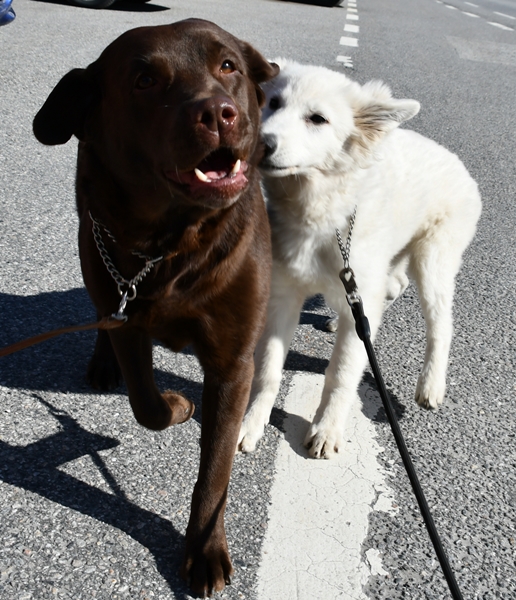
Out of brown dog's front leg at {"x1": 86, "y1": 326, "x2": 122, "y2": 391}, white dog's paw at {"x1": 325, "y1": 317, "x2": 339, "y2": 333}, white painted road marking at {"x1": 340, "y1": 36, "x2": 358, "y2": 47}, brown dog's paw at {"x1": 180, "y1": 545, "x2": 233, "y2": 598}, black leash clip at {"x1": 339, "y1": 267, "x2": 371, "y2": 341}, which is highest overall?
black leash clip at {"x1": 339, "y1": 267, "x2": 371, "y2": 341}

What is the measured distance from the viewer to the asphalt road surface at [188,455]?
7.20 feet

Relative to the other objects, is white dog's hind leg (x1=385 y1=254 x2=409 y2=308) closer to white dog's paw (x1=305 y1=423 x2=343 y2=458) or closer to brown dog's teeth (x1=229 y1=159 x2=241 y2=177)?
white dog's paw (x1=305 y1=423 x2=343 y2=458)

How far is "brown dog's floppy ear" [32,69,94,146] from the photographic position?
2.21 metres

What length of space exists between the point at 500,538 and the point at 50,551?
4.90ft

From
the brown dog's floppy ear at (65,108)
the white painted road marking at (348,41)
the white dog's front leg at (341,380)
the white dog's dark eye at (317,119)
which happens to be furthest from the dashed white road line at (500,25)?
the brown dog's floppy ear at (65,108)

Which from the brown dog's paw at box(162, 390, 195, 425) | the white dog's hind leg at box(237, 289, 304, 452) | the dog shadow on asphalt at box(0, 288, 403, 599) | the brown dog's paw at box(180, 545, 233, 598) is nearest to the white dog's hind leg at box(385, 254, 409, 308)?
the dog shadow on asphalt at box(0, 288, 403, 599)

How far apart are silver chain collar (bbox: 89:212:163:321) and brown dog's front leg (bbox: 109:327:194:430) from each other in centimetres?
16

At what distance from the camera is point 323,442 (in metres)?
2.82

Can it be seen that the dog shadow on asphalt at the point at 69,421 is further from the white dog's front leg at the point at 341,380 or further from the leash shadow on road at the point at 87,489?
the white dog's front leg at the point at 341,380

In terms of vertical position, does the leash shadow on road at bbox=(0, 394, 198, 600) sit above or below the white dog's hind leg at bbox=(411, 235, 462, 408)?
below

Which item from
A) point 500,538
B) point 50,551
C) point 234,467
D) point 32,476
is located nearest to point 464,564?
point 500,538

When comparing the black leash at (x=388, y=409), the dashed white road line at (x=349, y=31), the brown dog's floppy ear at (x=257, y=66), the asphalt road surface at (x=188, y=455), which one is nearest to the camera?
the black leash at (x=388, y=409)

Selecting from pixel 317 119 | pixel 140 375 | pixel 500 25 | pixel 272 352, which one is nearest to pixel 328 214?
pixel 317 119

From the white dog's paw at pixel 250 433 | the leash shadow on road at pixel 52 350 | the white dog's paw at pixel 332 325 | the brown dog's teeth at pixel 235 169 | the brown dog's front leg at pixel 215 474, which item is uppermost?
the brown dog's teeth at pixel 235 169
